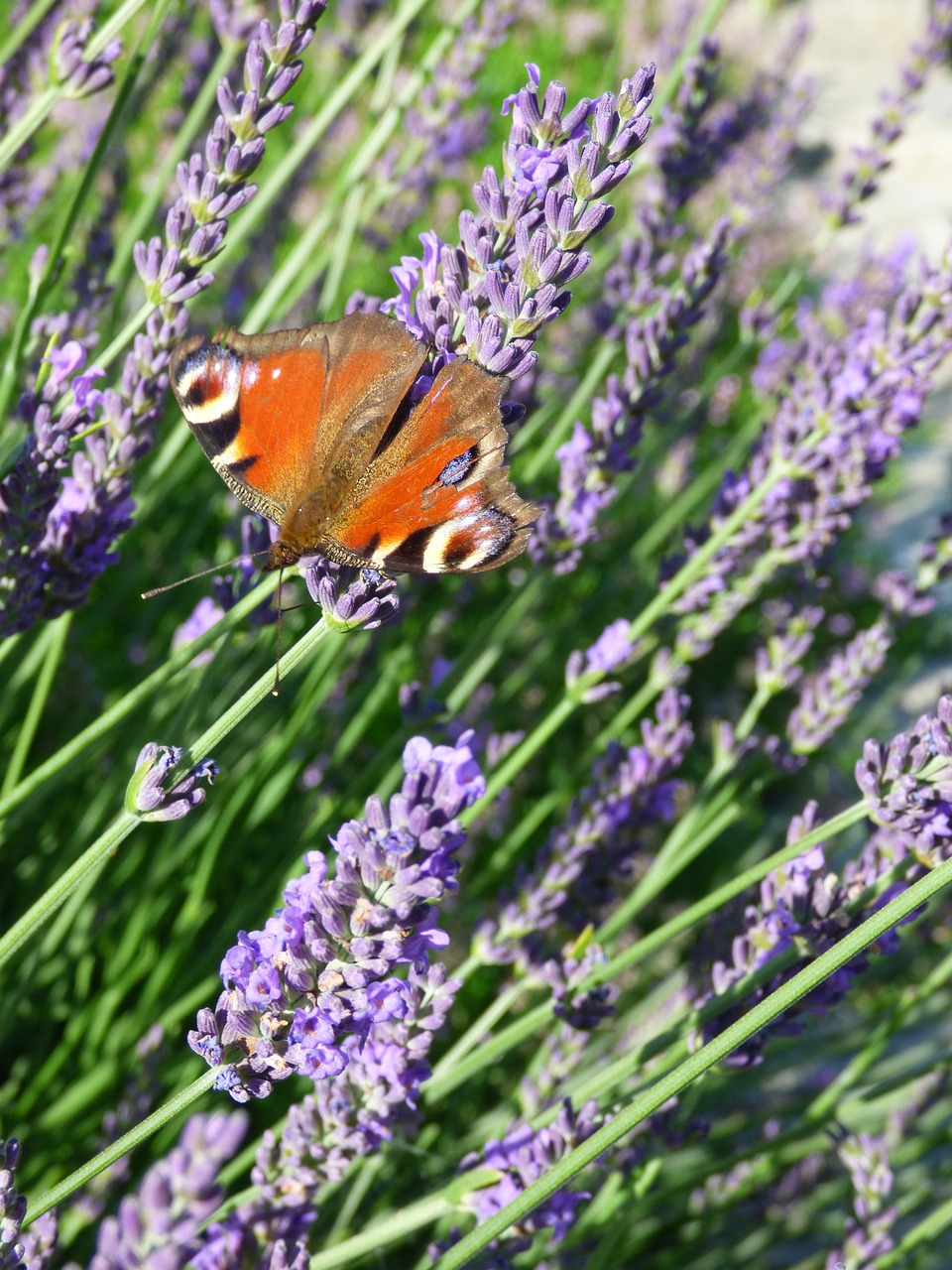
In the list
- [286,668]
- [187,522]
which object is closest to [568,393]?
[187,522]

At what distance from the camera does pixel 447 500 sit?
1322 millimetres

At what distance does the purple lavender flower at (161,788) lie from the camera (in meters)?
1.10

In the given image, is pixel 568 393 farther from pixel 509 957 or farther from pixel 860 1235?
pixel 860 1235

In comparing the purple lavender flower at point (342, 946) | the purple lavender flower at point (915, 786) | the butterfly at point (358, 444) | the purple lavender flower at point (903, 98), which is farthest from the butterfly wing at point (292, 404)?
the purple lavender flower at point (903, 98)

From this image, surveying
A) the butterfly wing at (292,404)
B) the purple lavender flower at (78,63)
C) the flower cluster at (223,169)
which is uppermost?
the purple lavender flower at (78,63)

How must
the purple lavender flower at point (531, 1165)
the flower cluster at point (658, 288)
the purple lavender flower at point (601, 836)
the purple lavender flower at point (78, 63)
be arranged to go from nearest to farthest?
the purple lavender flower at point (531, 1165) < the purple lavender flower at point (78, 63) < the purple lavender flower at point (601, 836) < the flower cluster at point (658, 288)

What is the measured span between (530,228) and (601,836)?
1.02 m

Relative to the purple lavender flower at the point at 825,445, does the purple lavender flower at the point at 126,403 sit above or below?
above

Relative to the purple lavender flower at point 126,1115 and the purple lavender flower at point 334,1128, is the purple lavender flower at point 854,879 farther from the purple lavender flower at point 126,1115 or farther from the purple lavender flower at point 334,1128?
the purple lavender flower at point 126,1115

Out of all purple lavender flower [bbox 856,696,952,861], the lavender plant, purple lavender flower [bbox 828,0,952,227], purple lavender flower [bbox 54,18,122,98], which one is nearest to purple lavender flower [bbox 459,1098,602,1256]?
the lavender plant

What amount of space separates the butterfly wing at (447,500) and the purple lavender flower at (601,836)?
666 millimetres

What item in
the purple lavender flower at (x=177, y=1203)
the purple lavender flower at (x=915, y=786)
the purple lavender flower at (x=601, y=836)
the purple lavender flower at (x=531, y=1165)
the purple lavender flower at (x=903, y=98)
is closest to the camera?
the purple lavender flower at (x=177, y=1203)

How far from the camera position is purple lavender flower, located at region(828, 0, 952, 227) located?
2.36 metres

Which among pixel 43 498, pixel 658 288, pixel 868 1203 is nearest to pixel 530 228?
pixel 43 498
